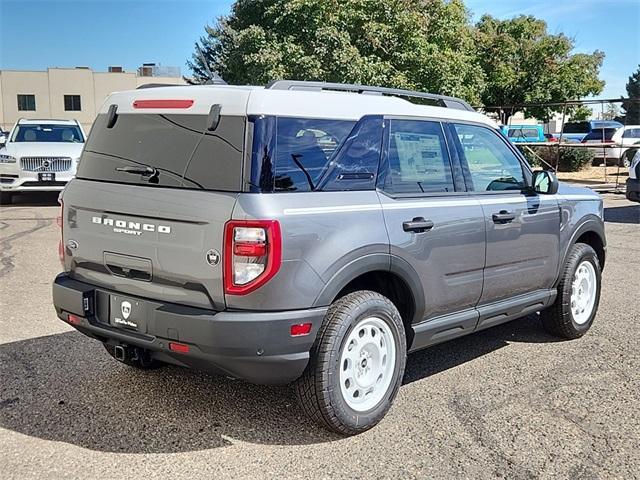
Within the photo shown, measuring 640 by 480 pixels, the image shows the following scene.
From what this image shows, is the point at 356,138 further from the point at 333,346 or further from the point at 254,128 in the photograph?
the point at 333,346

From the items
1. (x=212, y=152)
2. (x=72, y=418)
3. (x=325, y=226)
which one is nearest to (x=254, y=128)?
(x=212, y=152)

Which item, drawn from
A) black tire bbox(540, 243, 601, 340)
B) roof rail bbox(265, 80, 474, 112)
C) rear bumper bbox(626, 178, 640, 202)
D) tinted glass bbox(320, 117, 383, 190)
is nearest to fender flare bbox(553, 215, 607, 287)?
black tire bbox(540, 243, 601, 340)

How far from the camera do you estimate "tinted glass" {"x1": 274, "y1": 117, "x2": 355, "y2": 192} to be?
141 inches

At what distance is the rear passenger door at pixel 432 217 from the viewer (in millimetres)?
4074

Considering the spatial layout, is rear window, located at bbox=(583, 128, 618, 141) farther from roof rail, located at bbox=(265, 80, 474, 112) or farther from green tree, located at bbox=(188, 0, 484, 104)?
roof rail, located at bbox=(265, 80, 474, 112)

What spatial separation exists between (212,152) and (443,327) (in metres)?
1.91

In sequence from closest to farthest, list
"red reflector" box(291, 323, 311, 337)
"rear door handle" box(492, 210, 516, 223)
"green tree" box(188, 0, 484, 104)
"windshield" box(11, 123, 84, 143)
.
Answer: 1. "red reflector" box(291, 323, 311, 337)
2. "rear door handle" box(492, 210, 516, 223)
3. "windshield" box(11, 123, 84, 143)
4. "green tree" box(188, 0, 484, 104)

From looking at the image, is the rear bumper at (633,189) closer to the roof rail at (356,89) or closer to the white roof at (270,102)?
the roof rail at (356,89)

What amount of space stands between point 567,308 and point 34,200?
13.6 meters

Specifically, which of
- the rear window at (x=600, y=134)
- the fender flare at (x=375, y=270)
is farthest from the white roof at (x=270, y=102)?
the rear window at (x=600, y=134)

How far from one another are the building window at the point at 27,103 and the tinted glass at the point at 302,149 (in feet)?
215

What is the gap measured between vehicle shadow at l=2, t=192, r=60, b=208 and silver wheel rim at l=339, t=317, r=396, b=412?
1281 centimetres

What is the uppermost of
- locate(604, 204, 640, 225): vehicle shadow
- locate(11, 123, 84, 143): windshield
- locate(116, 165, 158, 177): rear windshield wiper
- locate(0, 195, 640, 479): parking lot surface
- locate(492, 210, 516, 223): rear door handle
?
locate(11, 123, 84, 143): windshield

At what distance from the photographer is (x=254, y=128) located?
3.52 metres
